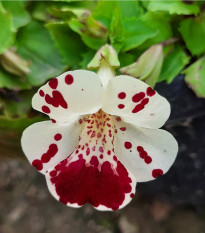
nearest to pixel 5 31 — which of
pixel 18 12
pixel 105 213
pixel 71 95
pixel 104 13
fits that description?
pixel 18 12

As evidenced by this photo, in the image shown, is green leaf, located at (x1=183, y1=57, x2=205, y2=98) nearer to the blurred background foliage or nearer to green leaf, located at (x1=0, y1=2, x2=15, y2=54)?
the blurred background foliage

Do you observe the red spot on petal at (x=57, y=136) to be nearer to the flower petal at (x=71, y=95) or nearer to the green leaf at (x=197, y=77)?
the flower petal at (x=71, y=95)

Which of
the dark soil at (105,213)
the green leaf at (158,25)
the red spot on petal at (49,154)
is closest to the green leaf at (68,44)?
the green leaf at (158,25)

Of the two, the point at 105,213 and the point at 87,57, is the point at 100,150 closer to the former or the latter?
the point at 87,57

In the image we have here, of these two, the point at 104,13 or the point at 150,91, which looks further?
the point at 104,13

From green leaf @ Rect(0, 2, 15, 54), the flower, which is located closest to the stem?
the flower

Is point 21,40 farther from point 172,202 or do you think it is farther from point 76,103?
point 172,202
